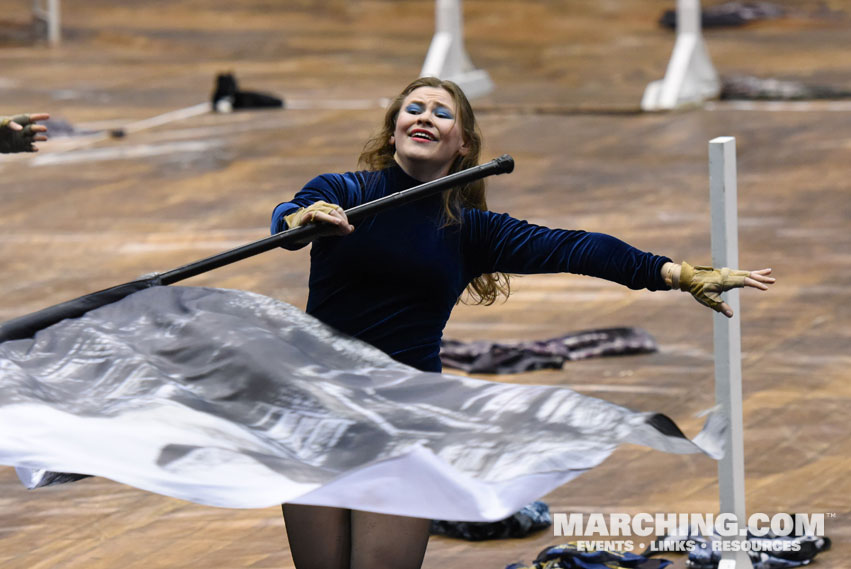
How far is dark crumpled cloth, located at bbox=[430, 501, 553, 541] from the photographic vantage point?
4.41 m

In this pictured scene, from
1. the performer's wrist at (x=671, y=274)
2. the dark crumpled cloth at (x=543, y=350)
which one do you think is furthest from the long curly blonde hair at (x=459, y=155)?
the dark crumpled cloth at (x=543, y=350)

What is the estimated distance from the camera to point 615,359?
624 centimetres

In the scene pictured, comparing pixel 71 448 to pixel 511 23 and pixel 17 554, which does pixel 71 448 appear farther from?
pixel 511 23

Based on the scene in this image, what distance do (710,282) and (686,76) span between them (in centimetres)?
839

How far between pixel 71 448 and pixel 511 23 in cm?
1326

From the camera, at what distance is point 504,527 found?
442 centimetres

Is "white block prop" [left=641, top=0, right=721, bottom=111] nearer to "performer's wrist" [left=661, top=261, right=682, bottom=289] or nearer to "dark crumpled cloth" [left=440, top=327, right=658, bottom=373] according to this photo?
"dark crumpled cloth" [left=440, top=327, right=658, bottom=373]

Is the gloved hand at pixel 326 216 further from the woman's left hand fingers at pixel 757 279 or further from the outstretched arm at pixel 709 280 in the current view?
the woman's left hand fingers at pixel 757 279

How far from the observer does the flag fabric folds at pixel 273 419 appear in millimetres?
2861

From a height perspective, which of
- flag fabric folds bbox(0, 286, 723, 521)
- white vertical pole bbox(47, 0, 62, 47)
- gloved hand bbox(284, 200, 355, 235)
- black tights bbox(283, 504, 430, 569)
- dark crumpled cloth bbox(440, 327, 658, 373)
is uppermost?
white vertical pole bbox(47, 0, 62, 47)

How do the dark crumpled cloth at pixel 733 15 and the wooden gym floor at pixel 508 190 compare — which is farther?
the dark crumpled cloth at pixel 733 15

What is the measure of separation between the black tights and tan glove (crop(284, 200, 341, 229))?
26.6 inches

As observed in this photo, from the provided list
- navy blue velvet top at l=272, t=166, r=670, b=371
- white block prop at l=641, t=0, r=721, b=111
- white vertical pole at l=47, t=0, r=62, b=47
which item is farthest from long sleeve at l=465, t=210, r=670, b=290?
white vertical pole at l=47, t=0, r=62, b=47

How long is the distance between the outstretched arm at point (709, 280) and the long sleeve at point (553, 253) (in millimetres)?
36
